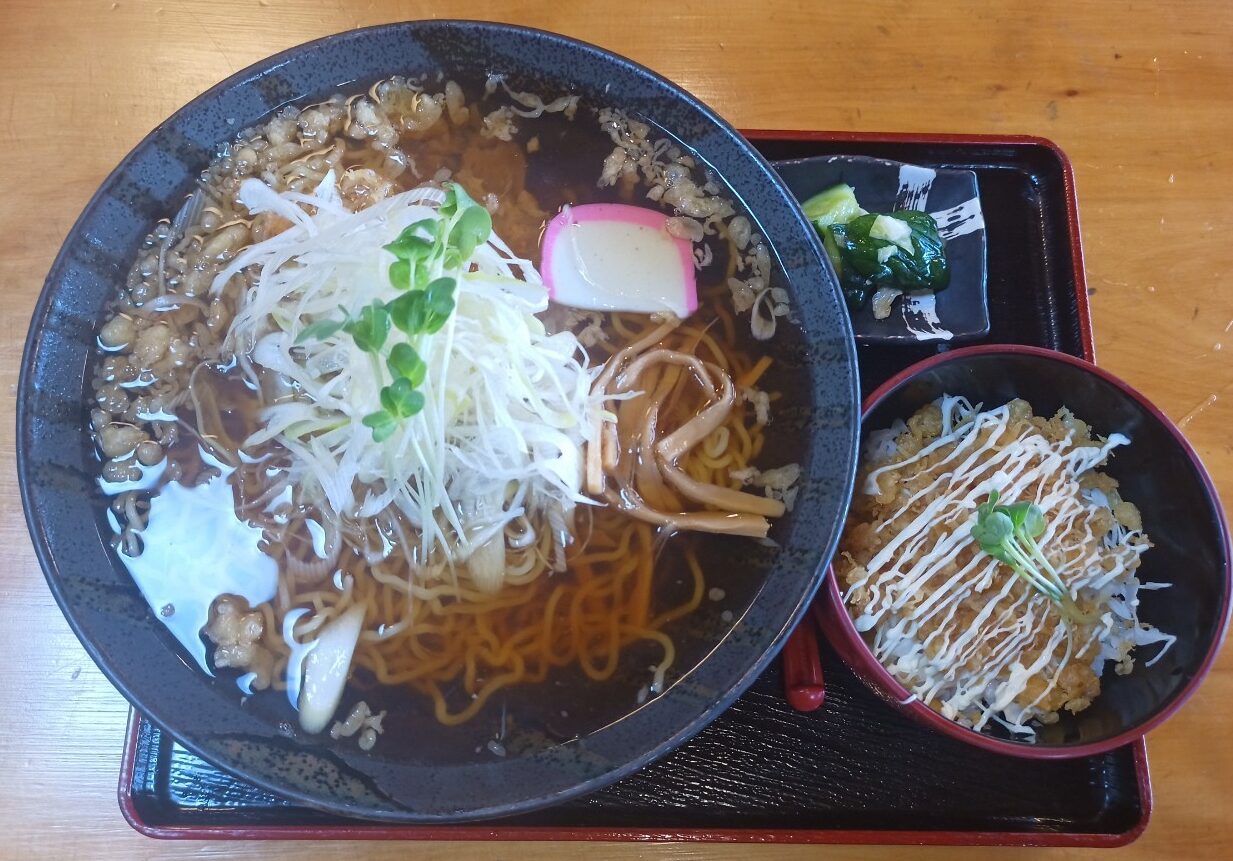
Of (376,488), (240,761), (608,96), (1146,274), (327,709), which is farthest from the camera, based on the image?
(1146,274)

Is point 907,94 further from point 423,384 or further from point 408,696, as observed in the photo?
point 408,696

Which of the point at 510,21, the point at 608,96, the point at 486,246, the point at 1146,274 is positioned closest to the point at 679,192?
the point at 608,96

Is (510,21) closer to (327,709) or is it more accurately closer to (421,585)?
→ (421,585)

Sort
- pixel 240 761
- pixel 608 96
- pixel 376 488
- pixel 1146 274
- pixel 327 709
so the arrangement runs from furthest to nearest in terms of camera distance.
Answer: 1. pixel 1146 274
2. pixel 608 96
3. pixel 376 488
4. pixel 327 709
5. pixel 240 761

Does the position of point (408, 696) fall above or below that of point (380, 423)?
below

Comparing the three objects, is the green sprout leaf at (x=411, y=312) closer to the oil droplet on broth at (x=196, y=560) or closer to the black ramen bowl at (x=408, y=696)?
the oil droplet on broth at (x=196, y=560)

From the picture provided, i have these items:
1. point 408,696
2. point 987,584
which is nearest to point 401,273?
point 408,696
